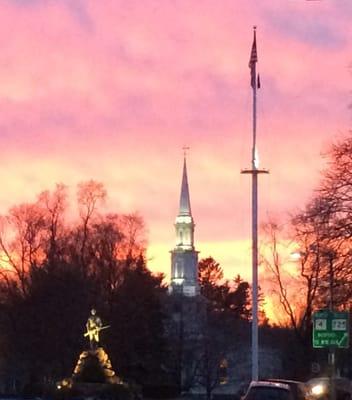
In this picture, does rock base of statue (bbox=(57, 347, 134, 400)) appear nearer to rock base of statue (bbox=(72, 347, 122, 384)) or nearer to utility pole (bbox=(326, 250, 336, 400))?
rock base of statue (bbox=(72, 347, 122, 384))

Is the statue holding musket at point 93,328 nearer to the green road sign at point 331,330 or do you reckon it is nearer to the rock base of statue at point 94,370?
the rock base of statue at point 94,370

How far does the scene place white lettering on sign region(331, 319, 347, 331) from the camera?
117 feet

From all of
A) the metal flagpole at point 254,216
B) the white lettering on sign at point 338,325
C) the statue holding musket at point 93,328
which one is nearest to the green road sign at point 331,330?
the white lettering on sign at point 338,325

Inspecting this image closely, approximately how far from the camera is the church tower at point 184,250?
144m

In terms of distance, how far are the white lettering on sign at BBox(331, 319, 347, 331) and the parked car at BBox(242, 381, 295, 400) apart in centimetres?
482

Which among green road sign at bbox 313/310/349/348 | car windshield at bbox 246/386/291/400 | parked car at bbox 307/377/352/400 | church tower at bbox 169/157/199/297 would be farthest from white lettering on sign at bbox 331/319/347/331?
church tower at bbox 169/157/199/297

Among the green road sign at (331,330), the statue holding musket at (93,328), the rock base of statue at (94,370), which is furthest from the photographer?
the statue holding musket at (93,328)

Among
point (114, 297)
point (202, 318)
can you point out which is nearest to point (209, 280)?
point (202, 318)

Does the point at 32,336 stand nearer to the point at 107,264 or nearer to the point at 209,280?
the point at 107,264

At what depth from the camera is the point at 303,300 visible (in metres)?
69.6

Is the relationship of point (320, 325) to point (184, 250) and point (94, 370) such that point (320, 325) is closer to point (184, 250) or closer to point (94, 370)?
point (94, 370)

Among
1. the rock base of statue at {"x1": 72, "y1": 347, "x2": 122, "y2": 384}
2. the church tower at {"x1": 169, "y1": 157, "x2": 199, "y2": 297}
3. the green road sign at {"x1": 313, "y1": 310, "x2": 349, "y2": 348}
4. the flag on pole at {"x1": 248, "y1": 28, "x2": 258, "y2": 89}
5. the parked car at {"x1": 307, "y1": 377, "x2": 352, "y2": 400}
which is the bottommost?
the parked car at {"x1": 307, "y1": 377, "x2": 352, "y2": 400}

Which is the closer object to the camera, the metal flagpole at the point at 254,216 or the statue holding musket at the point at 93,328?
the metal flagpole at the point at 254,216

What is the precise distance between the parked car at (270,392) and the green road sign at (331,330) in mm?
4800
